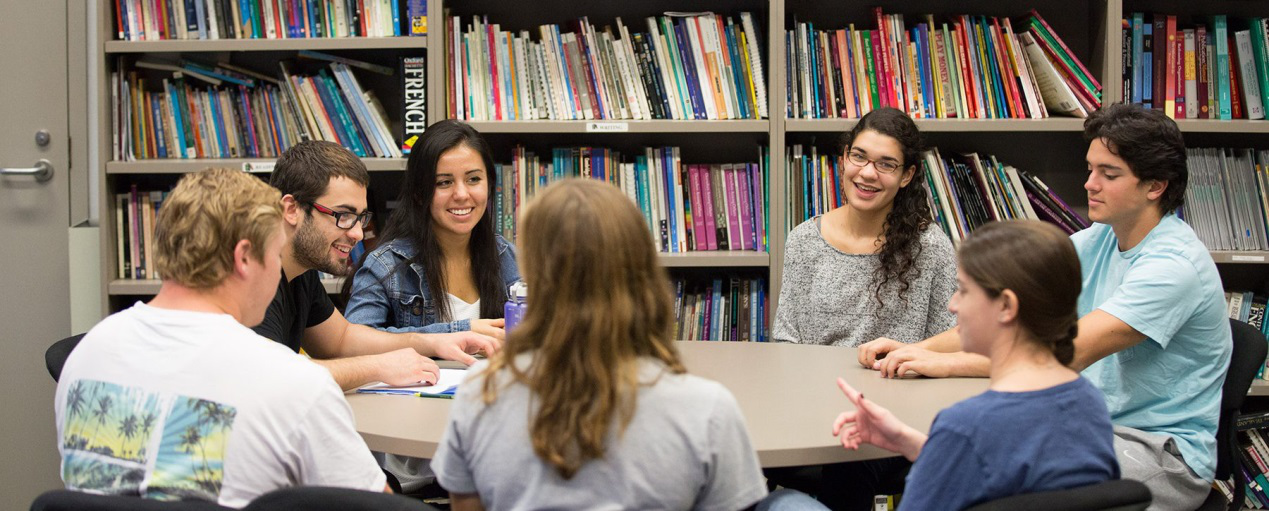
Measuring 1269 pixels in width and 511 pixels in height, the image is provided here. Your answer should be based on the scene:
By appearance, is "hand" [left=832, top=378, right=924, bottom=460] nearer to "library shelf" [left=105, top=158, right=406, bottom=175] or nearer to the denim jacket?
the denim jacket

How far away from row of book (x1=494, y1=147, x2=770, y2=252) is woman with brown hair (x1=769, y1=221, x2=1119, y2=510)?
174 cm

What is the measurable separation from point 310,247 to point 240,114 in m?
1.28

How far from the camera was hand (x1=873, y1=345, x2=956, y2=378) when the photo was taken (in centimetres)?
199

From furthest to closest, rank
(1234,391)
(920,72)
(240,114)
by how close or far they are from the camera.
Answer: (240,114) → (920,72) → (1234,391)

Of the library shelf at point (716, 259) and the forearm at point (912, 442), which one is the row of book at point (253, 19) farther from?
the forearm at point (912, 442)

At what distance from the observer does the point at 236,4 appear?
123 inches

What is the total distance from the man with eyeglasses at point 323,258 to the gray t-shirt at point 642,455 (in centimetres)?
87

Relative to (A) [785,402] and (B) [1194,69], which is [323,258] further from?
(B) [1194,69]

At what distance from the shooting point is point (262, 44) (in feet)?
10.1

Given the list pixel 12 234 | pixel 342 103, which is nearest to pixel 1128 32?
pixel 342 103

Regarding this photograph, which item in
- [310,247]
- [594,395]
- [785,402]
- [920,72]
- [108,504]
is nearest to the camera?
[108,504]

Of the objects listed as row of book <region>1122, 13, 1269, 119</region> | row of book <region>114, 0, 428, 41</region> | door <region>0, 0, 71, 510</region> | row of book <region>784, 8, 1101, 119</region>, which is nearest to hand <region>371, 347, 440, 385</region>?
row of book <region>114, 0, 428, 41</region>

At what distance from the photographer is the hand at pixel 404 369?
1.93 m

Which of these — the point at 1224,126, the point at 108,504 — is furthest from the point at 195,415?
the point at 1224,126
